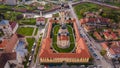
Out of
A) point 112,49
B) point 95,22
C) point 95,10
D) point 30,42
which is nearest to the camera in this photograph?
point 112,49

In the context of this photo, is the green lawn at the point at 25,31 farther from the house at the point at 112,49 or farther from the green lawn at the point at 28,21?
the house at the point at 112,49

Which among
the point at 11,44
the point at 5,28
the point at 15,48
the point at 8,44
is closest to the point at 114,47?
the point at 15,48

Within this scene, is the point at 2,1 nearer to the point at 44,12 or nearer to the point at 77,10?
the point at 44,12

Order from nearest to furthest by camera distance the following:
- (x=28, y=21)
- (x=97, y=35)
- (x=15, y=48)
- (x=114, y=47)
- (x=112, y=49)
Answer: (x=15, y=48) → (x=112, y=49) → (x=114, y=47) → (x=97, y=35) → (x=28, y=21)

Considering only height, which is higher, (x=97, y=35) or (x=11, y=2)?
(x=11, y=2)

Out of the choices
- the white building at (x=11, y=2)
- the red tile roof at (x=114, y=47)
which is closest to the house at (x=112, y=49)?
the red tile roof at (x=114, y=47)

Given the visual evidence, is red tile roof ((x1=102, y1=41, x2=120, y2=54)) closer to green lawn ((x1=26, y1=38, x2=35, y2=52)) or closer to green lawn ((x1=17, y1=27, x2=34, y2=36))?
green lawn ((x1=26, y1=38, x2=35, y2=52))

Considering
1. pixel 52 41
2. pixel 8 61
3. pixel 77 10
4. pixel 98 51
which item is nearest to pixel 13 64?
pixel 8 61

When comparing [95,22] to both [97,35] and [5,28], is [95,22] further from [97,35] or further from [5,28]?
[5,28]
